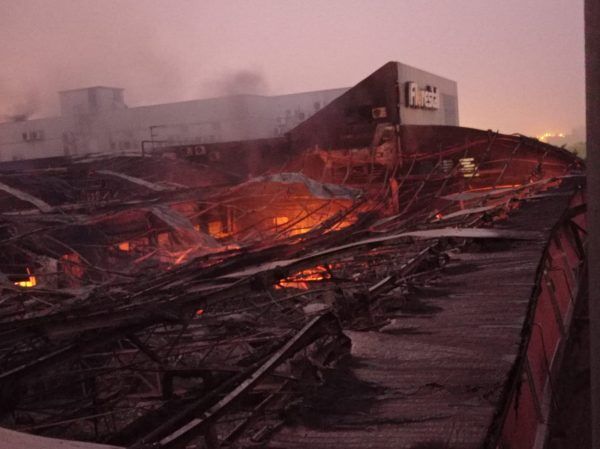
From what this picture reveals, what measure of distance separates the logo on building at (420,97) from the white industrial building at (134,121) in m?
11.4

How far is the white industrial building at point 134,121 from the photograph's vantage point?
32656mm

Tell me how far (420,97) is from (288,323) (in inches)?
661

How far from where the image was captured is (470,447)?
91.1 inches

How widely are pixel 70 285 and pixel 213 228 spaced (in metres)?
6.14

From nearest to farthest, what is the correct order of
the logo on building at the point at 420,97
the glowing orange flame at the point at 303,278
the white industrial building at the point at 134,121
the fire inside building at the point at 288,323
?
the fire inside building at the point at 288,323
the glowing orange flame at the point at 303,278
the logo on building at the point at 420,97
the white industrial building at the point at 134,121

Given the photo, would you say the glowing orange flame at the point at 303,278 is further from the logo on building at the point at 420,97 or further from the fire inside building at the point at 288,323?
the logo on building at the point at 420,97

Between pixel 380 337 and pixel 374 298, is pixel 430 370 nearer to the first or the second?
pixel 380 337

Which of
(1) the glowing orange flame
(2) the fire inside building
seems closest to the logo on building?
(2) the fire inside building

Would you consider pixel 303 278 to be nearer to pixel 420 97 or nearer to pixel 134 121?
pixel 420 97

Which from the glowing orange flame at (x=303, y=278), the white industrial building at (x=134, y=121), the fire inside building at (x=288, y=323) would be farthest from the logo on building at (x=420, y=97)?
the glowing orange flame at (x=303, y=278)

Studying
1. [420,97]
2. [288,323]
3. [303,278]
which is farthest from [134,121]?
[288,323]

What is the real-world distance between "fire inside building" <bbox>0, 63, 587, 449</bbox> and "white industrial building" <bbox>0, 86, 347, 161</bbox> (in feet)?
60.4

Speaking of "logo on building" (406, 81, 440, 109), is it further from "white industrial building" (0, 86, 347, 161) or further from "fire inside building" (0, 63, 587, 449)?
"white industrial building" (0, 86, 347, 161)

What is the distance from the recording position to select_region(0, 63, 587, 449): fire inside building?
272cm
